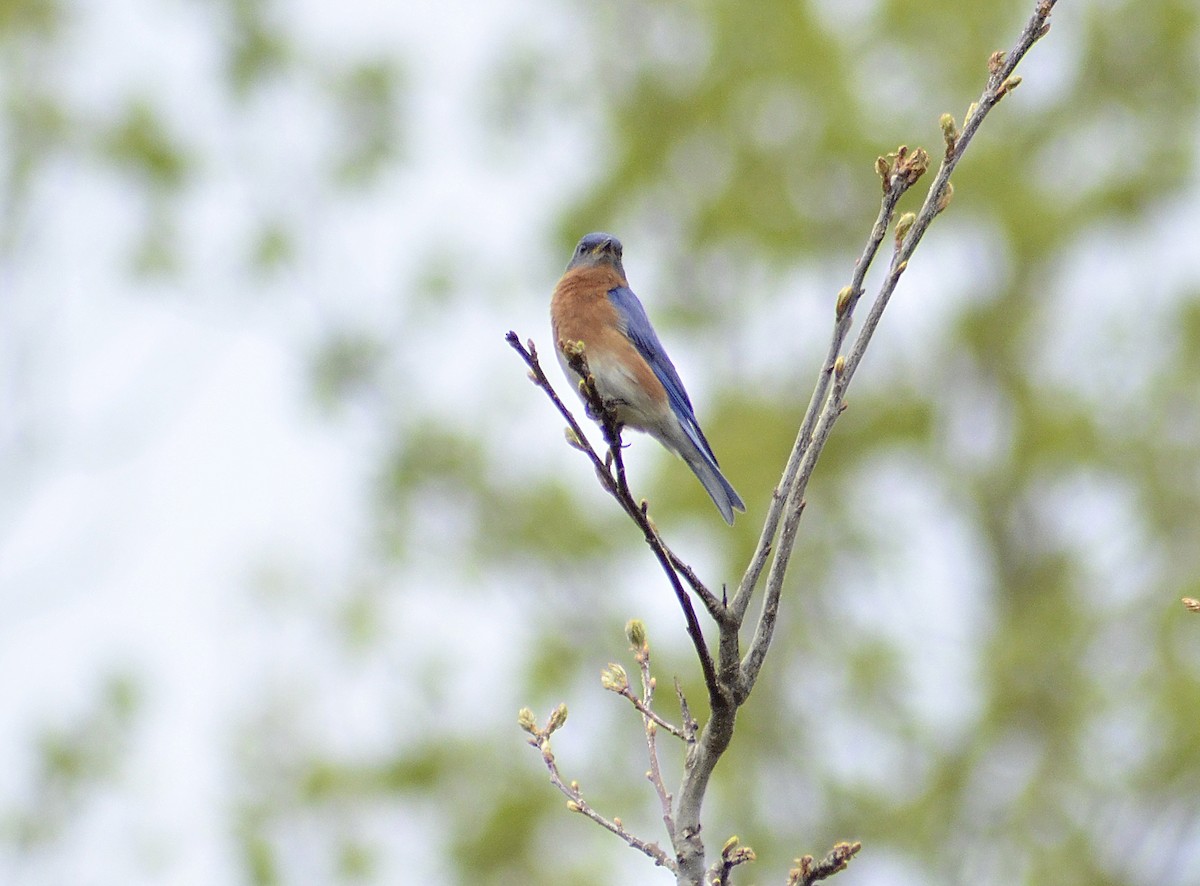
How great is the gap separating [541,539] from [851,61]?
418cm

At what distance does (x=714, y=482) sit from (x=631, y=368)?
0.56m

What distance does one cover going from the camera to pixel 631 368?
5.05 metres

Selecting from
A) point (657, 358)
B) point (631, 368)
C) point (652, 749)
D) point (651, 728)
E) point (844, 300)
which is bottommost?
point (652, 749)

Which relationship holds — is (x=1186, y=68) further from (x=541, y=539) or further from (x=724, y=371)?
(x=541, y=539)

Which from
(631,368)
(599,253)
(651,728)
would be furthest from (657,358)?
(651,728)

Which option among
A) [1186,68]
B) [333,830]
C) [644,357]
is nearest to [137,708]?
[333,830]

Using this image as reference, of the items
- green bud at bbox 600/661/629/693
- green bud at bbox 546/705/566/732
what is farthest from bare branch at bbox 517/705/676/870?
green bud at bbox 600/661/629/693

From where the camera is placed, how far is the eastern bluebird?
4930 mm

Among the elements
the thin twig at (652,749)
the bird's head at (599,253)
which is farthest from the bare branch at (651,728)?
the bird's head at (599,253)

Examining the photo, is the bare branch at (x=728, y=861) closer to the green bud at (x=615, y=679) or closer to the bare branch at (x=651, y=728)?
the bare branch at (x=651, y=728)

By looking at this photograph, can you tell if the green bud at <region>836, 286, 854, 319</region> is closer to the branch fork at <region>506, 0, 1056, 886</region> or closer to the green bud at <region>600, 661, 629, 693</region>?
the branch fork at <region>506, 0, 1056, 886</region>

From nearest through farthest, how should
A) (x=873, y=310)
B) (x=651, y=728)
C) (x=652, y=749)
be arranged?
(x=873, y=310) < (x=652, y=749) < (x=651, y=728)

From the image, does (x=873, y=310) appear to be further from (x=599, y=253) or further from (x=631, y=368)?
(x=599, y=253)

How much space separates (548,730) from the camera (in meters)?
3.29
